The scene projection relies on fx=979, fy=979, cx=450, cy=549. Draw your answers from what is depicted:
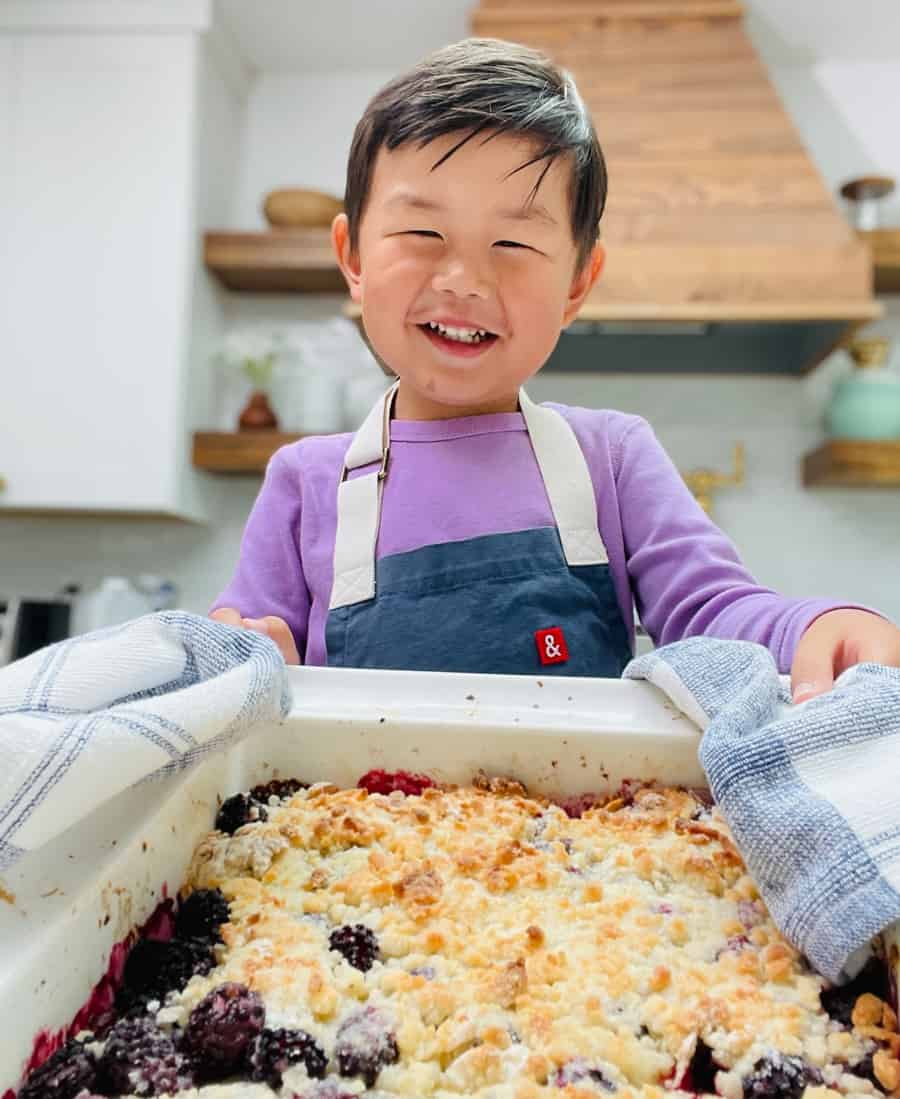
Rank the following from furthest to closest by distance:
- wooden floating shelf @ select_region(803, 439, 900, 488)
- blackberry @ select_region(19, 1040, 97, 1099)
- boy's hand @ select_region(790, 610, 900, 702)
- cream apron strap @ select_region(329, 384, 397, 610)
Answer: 1. wooden floating shelf @ select_region(803, 439, 900, 488)
2. cream apron strap @ select_region(329, 384, 397, 610)
3. boy's hand @ select_region(790, 610, 900, 702)
4. blackberry @ select_region(19, 1040, 97, 1099)

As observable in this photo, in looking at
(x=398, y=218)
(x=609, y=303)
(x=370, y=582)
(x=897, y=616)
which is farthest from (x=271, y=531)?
(x=897, y=616)

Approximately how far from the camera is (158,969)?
0.44 meters

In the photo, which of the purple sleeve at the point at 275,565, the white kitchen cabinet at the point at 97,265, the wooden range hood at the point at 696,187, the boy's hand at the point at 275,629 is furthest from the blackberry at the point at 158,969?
the white kitchen cabinet at the point at 97,265

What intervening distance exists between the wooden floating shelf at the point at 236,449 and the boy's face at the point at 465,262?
69.6 inches

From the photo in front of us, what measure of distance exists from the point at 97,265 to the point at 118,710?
2.34 metres

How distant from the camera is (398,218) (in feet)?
2.47

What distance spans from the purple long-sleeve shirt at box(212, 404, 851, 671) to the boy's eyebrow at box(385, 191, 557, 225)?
0.19 m

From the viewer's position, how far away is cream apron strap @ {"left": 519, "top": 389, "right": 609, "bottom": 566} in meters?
0.83

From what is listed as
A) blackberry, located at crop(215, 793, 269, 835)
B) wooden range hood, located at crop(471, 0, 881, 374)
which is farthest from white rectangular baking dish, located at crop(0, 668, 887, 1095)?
wooden range hood, located at crop(471, 0, 881, 374)

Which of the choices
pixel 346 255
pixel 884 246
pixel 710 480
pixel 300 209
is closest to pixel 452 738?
pixel 346 255

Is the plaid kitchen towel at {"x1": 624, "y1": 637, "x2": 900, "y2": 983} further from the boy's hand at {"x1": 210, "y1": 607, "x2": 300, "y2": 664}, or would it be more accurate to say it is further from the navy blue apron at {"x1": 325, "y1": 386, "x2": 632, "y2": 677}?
the boy's hand at {"x1": 210, "y1": 607, "x2": 300, "y2": 664}

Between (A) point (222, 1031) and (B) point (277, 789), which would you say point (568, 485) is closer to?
(B) point (277, 789)

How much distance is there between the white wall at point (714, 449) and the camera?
271 cm

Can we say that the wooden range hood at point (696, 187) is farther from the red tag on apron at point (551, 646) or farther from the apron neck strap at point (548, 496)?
the red tag on apron at point (551, 646)
